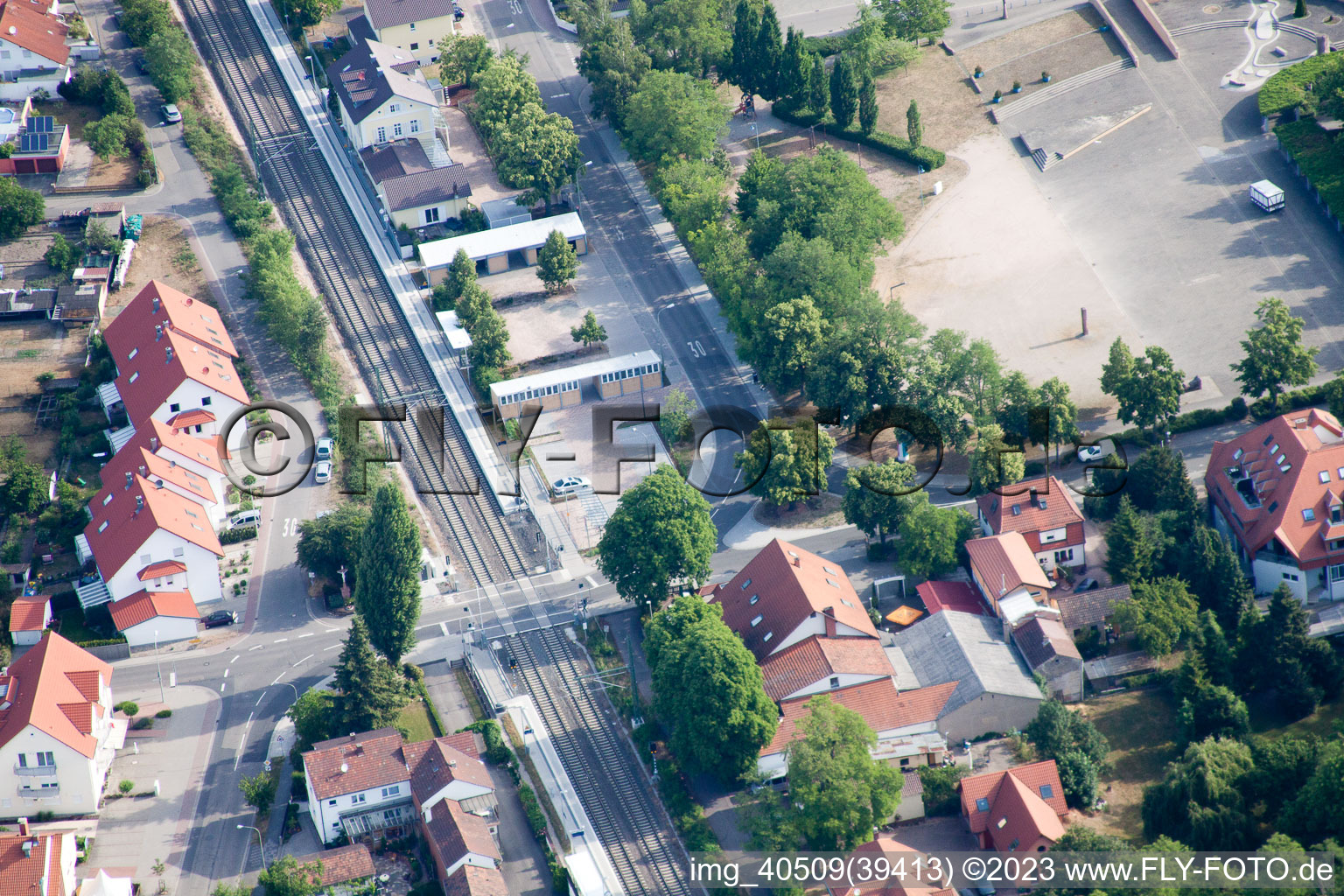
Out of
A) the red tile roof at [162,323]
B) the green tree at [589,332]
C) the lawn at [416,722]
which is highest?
the red tile roof at [162,323]

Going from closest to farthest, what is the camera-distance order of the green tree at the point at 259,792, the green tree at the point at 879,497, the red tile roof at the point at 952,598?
the green tree at the point at 259,792
the red tile roof at the point at 952,598
the green tree at the point at 879,497

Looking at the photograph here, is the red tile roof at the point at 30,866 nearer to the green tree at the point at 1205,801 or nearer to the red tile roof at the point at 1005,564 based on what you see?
the red tile roof at the point at 1005,564

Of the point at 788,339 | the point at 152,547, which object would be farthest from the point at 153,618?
the point at 788,339

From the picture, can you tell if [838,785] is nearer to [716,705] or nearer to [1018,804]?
[716,705]

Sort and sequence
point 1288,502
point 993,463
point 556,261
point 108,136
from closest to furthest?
1. point 1288,502
2. point 993,463
3. point 556,261
4. point 108,136

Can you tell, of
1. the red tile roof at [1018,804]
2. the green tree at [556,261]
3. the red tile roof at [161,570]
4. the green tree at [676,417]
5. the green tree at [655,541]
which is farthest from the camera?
the green tree at [556,261]

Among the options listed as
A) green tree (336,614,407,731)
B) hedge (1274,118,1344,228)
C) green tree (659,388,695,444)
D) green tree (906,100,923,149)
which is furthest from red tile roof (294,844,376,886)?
hedge (1274,118,1344,228)

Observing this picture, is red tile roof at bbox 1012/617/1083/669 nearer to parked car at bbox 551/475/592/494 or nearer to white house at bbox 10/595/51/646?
parked car at bbox 551/475/592/494

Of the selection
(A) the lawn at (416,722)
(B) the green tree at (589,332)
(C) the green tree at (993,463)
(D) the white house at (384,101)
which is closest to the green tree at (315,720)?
(A) the lawn at (416,722)

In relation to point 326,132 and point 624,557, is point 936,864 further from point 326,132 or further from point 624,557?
point 326,132
